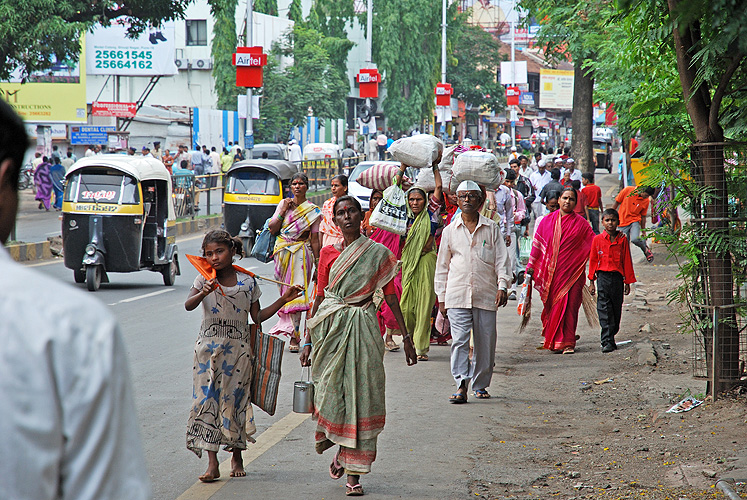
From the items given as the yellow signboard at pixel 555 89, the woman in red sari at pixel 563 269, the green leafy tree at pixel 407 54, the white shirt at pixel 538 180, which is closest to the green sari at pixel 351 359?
the woman in red sari at pixel 563 269

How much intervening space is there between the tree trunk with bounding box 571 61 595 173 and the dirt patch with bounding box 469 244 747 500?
15.3 metres

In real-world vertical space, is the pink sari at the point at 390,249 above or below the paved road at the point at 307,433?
above

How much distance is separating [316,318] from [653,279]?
11.1 meters

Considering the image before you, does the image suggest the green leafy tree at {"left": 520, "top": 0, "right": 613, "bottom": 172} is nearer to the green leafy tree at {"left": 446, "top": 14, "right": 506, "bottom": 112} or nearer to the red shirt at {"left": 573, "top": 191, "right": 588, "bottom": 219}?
the red shirt at {"left": 573, "top": 191, "right": 588, "bottom": 219}

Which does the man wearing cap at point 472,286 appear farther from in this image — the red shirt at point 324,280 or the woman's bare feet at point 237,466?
the woman's bare feet at point 237,466

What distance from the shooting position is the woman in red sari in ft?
31.7

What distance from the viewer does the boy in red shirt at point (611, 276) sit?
9.63 m

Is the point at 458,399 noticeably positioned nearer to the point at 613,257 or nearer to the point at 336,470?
the point at 336,470

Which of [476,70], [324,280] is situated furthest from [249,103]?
[476,70]

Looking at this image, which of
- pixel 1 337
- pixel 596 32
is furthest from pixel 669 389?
pixel 596 32

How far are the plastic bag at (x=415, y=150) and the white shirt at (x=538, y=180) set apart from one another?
11329 mm

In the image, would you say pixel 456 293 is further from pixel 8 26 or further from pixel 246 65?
pixel 246 65

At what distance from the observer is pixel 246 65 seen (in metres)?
24.7

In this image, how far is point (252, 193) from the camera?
19.4 m
